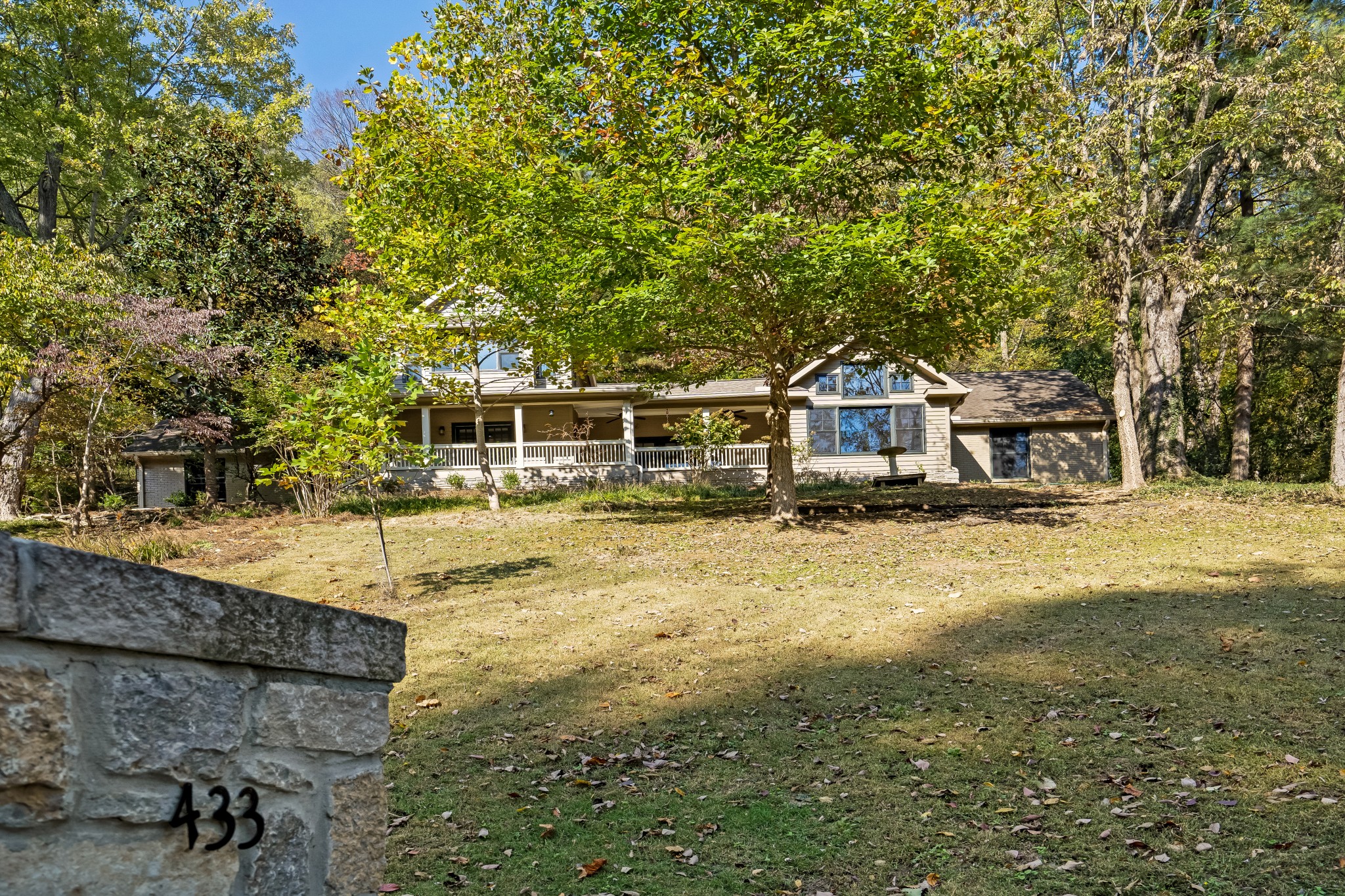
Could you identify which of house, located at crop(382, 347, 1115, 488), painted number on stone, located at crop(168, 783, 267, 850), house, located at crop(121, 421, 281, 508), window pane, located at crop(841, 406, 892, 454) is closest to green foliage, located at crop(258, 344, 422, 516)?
painted number on stone, located at crop(168, 783, 267, 850)

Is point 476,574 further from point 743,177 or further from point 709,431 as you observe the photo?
point 709,431

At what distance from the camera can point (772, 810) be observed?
179 inches

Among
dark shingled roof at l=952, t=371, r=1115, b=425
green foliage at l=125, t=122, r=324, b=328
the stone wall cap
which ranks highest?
green foliage at l=125, t=122, r=324, b=328

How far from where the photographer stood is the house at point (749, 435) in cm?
2673

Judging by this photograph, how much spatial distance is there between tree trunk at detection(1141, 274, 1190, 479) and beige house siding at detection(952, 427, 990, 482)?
6864 millimetres

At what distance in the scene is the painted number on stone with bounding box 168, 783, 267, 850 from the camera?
176cm

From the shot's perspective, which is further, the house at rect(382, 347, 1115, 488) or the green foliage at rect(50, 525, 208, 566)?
the house at rect(382, 347, 1115, 488)

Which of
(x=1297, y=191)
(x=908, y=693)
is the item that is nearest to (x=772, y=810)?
(x=908, y=693)

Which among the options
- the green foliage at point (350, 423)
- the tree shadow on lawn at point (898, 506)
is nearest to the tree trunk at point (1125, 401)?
the tree shadow on lawn at point (898, 506)

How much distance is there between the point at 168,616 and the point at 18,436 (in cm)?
2202

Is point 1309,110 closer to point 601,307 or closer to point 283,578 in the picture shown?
point 601,307

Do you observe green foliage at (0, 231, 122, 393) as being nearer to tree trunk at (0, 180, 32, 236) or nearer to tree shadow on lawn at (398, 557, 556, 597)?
tree trunk at (0, 180, 32, 236)

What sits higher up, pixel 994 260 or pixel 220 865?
pixel 994 260

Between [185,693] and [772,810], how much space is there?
3.51m
